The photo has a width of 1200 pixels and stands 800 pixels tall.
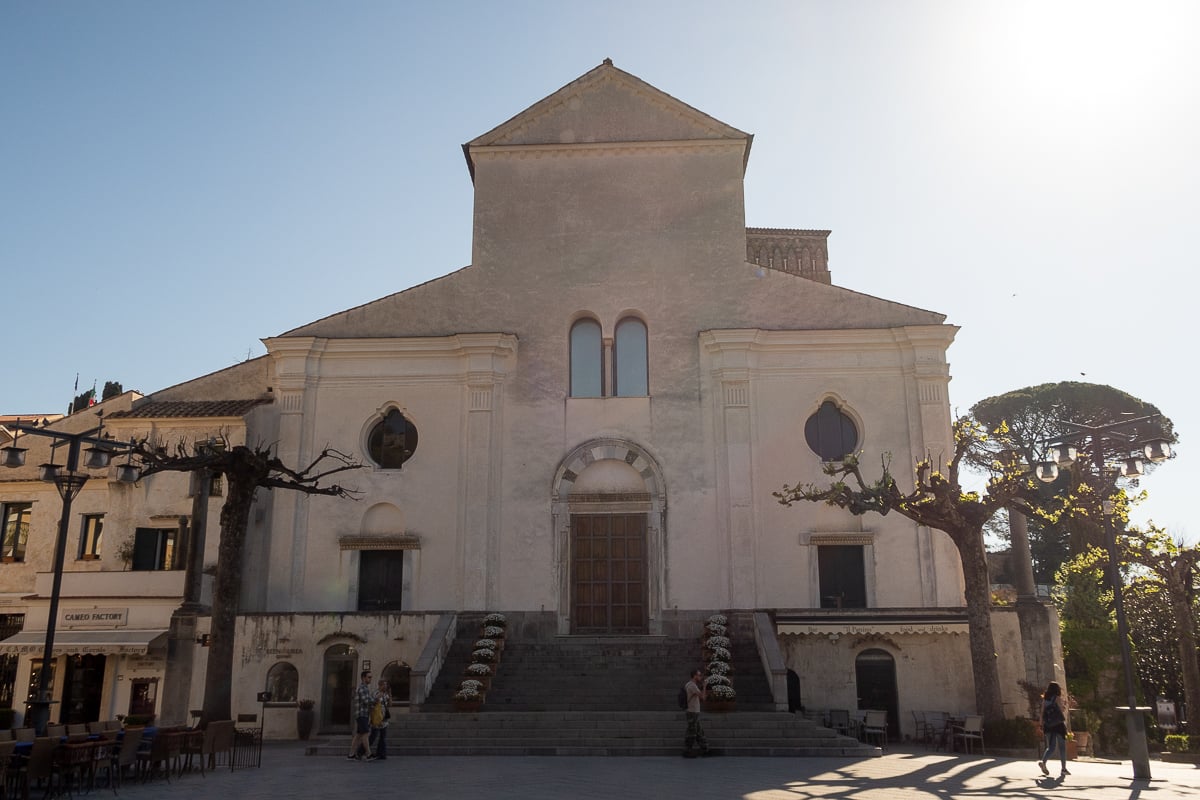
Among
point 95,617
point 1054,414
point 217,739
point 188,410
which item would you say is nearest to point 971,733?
point 217,739

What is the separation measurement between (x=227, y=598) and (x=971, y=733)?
15.5m

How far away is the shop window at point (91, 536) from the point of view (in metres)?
28.8

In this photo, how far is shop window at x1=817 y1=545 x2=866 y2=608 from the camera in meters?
25.4

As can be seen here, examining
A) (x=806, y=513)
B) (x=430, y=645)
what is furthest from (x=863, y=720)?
(x=430, y=645)

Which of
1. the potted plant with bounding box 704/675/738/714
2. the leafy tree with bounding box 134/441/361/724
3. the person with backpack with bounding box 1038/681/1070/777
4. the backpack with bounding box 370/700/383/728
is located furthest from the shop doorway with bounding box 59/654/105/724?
the person with backpack with bounding box 1038/681/1070/777

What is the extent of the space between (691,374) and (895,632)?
8.70m

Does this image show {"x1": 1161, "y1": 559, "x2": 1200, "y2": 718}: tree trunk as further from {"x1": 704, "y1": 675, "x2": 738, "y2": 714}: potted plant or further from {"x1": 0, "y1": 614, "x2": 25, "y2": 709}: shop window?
{"x1": 0, "y1": 614, "x2": 25, "y2": 709}: shop window

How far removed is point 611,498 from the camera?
26375 mm

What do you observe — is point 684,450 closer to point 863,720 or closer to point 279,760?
point 863,720

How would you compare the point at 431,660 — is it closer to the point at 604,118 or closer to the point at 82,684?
the point at 82,684

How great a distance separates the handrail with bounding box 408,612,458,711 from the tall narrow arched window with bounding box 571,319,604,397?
7310 millimetres

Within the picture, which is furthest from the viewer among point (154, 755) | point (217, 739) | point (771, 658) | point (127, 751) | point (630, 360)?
point (630, 360)

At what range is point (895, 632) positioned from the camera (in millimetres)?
22922

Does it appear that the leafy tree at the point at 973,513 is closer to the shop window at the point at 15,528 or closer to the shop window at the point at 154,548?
the shop window at the point at 154,548
